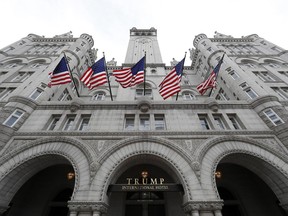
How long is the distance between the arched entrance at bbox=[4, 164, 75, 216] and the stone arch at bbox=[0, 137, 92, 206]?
2.79 metres

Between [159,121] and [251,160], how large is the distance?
9017 millimetres

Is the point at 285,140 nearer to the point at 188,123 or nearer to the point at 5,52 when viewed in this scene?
the point at 188,123

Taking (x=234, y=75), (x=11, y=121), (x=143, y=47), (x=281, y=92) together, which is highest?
(x=143, y=47)

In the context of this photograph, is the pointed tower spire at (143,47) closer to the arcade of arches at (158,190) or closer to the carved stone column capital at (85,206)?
the arcade of arches at (158,190)

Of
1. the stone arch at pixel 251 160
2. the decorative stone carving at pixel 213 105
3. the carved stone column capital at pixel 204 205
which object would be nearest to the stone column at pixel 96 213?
the carved stone column capital at pixel 204 205

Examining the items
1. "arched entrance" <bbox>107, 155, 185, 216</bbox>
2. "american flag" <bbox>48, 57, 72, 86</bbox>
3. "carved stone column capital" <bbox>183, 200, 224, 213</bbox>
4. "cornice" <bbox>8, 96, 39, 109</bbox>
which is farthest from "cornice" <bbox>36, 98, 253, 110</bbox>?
"carved stone column capital" <bbox>183, 200, 224, 213</bbox>

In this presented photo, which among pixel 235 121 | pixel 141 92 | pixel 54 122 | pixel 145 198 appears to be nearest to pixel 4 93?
pixel 54 122

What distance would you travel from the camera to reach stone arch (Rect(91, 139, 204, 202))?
11441 millimetres

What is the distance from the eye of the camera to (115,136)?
14.5 meters

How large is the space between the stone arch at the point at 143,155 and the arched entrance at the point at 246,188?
11.2 ft

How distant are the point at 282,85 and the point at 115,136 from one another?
25.4m

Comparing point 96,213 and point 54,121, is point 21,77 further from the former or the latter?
point 96,213

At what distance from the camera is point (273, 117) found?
52.4ft

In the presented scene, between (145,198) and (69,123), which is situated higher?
(69,123)
